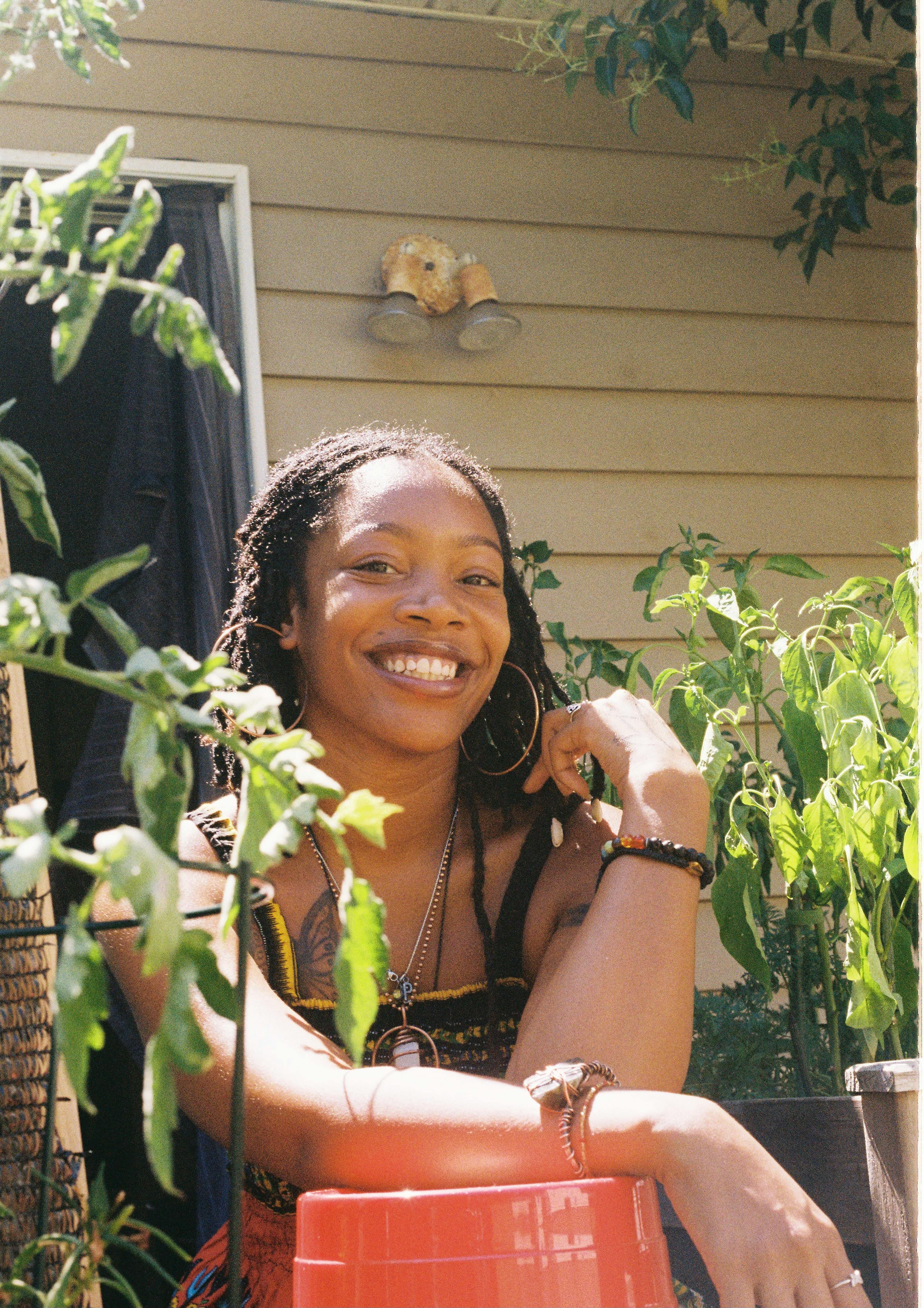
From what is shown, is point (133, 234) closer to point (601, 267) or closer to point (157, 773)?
point (157, 773)

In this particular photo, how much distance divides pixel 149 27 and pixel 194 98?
6.9 inches

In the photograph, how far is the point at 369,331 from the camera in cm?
295

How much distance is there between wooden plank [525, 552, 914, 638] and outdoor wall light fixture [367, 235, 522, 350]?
35cm

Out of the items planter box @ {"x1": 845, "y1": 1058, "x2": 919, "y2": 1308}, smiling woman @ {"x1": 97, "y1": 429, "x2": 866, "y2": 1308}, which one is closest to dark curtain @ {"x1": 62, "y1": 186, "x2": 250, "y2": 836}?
smiling woman @ {"x1": 97, "y1": 429, "x2": 866, "y2": 1308}

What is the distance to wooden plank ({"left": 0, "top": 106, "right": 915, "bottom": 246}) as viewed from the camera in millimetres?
2859

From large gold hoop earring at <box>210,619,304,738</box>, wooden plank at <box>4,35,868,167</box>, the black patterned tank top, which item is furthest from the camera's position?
wooden plank at <box>4,35,868,167</box>

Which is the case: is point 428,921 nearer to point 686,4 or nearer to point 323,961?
point 323,961

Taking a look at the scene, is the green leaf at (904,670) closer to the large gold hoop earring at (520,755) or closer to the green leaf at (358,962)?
the large gold hoop earring at (520,755)

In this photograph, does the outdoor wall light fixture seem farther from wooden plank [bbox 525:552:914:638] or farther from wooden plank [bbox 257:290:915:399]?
wooden plank [bbox 525:552:914:638]

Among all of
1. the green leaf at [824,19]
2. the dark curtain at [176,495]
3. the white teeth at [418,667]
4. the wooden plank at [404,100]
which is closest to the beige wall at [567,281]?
the wooden plank at [404,100]

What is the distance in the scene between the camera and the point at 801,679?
1.43 meters

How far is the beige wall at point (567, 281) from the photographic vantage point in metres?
Result: 2.91

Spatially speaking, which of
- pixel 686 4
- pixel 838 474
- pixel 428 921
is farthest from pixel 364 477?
pixel 838 474

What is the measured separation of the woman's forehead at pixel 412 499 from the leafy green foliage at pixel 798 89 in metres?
1.33
